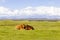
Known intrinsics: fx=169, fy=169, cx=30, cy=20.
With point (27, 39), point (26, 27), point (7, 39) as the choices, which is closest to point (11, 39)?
point (7, 39)

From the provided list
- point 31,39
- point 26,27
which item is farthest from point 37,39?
point 26,27

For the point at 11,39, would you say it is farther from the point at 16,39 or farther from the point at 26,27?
the point at 26,27

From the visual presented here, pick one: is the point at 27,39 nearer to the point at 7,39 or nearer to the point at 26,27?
the point at 7,39

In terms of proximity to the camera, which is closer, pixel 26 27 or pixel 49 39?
pixel 49 39

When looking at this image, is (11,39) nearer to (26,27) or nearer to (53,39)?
(53,39)

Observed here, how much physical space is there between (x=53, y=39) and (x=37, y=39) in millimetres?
1652

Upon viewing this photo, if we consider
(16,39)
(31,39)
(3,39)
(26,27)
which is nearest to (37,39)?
(31,39)

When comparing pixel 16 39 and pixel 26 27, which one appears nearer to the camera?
pixel 16 39

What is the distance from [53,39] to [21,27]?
15990 millimetres

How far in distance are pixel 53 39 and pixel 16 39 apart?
3.80m

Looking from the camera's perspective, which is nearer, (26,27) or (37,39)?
(37,39)

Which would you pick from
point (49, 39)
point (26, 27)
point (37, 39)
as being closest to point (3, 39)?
point (37, 39)

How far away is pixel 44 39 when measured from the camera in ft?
57.4

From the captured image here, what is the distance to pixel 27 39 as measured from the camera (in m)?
17.3
